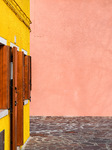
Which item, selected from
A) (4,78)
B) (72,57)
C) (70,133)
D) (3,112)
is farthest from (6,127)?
(72,57)

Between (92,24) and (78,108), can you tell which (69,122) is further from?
(92,24)

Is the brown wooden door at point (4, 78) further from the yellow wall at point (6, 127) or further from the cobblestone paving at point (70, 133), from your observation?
the cobblestone paving at point (70, 133)

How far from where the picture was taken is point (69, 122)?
1084 cm

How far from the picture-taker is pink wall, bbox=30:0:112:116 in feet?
40.7

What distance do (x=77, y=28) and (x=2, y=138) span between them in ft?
27.7

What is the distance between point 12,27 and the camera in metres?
5.84

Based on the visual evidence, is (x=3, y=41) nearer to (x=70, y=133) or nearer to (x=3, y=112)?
(x=3, y=112)

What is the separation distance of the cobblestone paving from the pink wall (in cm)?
82

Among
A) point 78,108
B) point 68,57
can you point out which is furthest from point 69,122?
point 68,57

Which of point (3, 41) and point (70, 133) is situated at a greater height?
point (3, 41)

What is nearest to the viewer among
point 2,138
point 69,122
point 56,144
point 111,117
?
point 2,138

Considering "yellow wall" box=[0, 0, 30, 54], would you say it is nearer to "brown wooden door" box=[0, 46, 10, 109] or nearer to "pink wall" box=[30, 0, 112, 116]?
"brown wooden door" box=[0, 46, 10, 109]

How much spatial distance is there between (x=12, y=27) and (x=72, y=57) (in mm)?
6811

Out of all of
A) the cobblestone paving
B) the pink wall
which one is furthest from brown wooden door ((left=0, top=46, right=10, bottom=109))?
the pink wall
